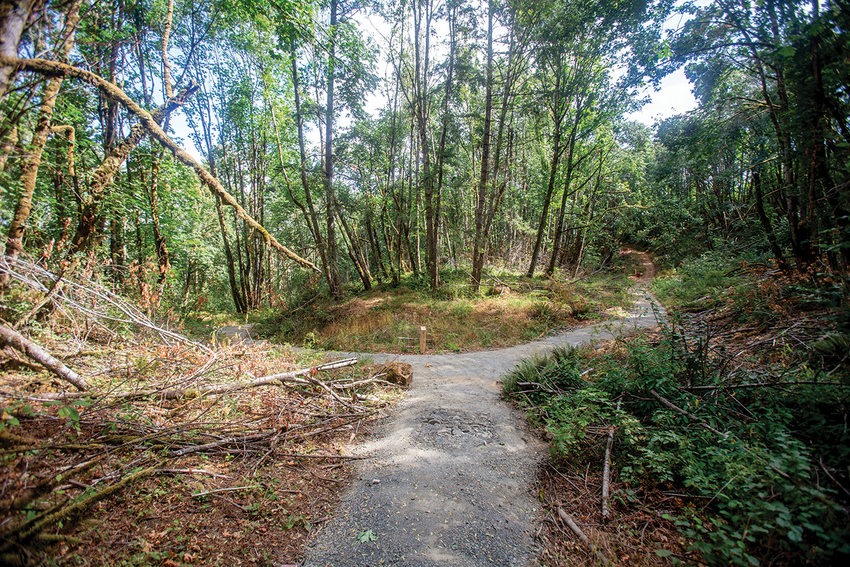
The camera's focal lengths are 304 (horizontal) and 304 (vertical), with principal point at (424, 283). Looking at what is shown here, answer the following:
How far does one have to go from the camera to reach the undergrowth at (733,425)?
6.08 ft

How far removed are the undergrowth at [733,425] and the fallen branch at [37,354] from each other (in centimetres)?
518

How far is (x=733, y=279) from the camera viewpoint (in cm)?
852

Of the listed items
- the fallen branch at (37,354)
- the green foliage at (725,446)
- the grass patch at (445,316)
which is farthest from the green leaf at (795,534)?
the grass patch at (445,316)

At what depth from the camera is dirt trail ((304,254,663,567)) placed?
7.39 feet

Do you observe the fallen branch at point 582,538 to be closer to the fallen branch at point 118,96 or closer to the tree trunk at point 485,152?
the fallen branch at point 118,96

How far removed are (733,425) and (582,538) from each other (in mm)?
1930

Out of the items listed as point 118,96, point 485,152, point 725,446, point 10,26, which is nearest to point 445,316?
point 485,152

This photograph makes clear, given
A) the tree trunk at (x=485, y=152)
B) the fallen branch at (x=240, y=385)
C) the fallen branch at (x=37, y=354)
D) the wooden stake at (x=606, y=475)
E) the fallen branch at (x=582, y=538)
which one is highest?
the tree trunk at (x=485, y=152)

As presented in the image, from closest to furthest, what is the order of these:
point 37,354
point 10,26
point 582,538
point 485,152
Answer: point 10,26 → point 582,538 → point 37,354 → point 485,152

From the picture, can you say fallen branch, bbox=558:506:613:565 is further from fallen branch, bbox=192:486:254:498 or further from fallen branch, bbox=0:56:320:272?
fallen branch, bbox=0:56:320:272

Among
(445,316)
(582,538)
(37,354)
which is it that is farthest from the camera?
(445,316)

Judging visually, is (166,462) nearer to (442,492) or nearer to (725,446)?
(442,492)

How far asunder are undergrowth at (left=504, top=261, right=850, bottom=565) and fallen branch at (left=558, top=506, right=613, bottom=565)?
1.21 feet

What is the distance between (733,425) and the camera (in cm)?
291
